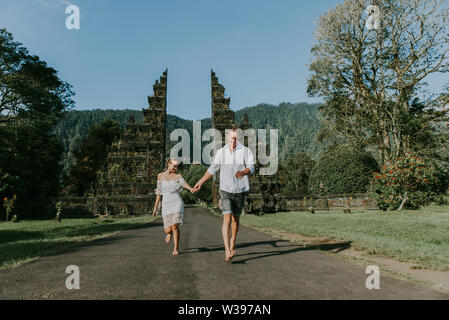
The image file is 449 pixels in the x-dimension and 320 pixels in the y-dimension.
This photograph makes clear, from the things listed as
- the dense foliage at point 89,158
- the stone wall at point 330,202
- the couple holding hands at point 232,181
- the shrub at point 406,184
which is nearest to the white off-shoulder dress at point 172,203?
the couple holding hands at point 232,181

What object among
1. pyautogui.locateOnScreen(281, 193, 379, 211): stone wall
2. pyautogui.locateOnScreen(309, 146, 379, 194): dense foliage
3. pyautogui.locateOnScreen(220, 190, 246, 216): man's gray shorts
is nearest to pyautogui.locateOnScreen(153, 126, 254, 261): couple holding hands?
pyautogui.locateOnScreen(220, 190, 246, 216): man's gray shorts

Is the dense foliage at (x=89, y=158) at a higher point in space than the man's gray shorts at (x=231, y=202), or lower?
higher

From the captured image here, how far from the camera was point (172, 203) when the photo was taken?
6367mm

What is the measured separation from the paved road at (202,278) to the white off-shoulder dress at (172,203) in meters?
0.79

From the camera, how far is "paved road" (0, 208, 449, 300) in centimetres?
323

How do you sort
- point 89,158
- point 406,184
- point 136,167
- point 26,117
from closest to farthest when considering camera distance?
point 406,184 → point 26,117 → point 136,167 → point 89,158

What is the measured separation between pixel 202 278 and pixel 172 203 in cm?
270

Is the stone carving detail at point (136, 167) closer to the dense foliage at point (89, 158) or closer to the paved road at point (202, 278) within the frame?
the dense foliage at point (89, 158)

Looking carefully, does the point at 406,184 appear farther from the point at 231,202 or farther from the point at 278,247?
the point at 231,202

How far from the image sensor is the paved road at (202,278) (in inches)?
127

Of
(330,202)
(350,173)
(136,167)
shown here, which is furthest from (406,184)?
(136,167)

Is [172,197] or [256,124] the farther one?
[256,124]

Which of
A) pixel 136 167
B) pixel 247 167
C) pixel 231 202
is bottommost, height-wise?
Result: pixel 231 202

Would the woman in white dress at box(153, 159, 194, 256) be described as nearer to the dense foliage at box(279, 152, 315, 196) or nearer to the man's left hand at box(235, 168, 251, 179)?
the man's left hand at box(235, 168, 251, 179)
